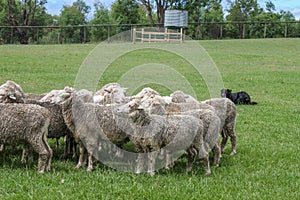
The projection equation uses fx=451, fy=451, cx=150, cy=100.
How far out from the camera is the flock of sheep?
6184mm

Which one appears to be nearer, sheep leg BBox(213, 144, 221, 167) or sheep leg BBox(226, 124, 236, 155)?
sheep leg BBox(213, 144, 221, 167)

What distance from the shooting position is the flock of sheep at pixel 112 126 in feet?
20.3

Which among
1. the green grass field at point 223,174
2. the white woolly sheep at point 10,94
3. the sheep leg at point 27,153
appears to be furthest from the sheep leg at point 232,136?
the white woolly sheep at point 10,94

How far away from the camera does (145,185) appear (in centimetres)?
580

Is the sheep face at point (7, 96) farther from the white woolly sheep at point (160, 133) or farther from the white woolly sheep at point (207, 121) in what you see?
the white woolly sheep at point (207, 121)

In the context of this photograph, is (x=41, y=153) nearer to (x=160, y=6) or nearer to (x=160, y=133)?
(x=160, y=133)

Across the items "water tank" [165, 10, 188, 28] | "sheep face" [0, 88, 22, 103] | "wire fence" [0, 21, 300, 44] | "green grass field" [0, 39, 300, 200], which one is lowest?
"green grass field" [0, 39, 300, 200]

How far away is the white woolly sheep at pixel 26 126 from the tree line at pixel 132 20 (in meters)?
34.4

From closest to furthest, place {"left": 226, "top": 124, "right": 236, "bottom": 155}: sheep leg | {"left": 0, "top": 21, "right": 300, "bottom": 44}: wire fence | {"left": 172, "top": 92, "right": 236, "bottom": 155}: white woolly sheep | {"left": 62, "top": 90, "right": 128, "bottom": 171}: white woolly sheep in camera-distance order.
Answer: {"left": 62, "top": 90, "right": 128, "bottom": 171}: white woolly sheep → {"left": 172, "top": 92, "right": 236, "bottom": 155}: white woolly sheep → {"left": 226, "top": 124, "right": 236, "bottom": 155}: sheep leg → {"left": 0, "top": 21, "right": 300, "bottom": 44}: wire fence

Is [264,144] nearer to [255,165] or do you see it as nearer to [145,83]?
[255,165]

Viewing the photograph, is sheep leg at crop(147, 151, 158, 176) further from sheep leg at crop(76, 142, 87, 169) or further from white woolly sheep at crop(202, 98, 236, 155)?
white woolly sheep at crop(202, 98, 236, 155)

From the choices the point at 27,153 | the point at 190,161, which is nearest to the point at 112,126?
the point at 190,161

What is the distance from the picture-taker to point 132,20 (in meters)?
54.2

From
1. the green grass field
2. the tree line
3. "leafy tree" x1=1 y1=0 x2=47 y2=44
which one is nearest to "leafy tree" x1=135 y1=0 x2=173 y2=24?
the tree line
